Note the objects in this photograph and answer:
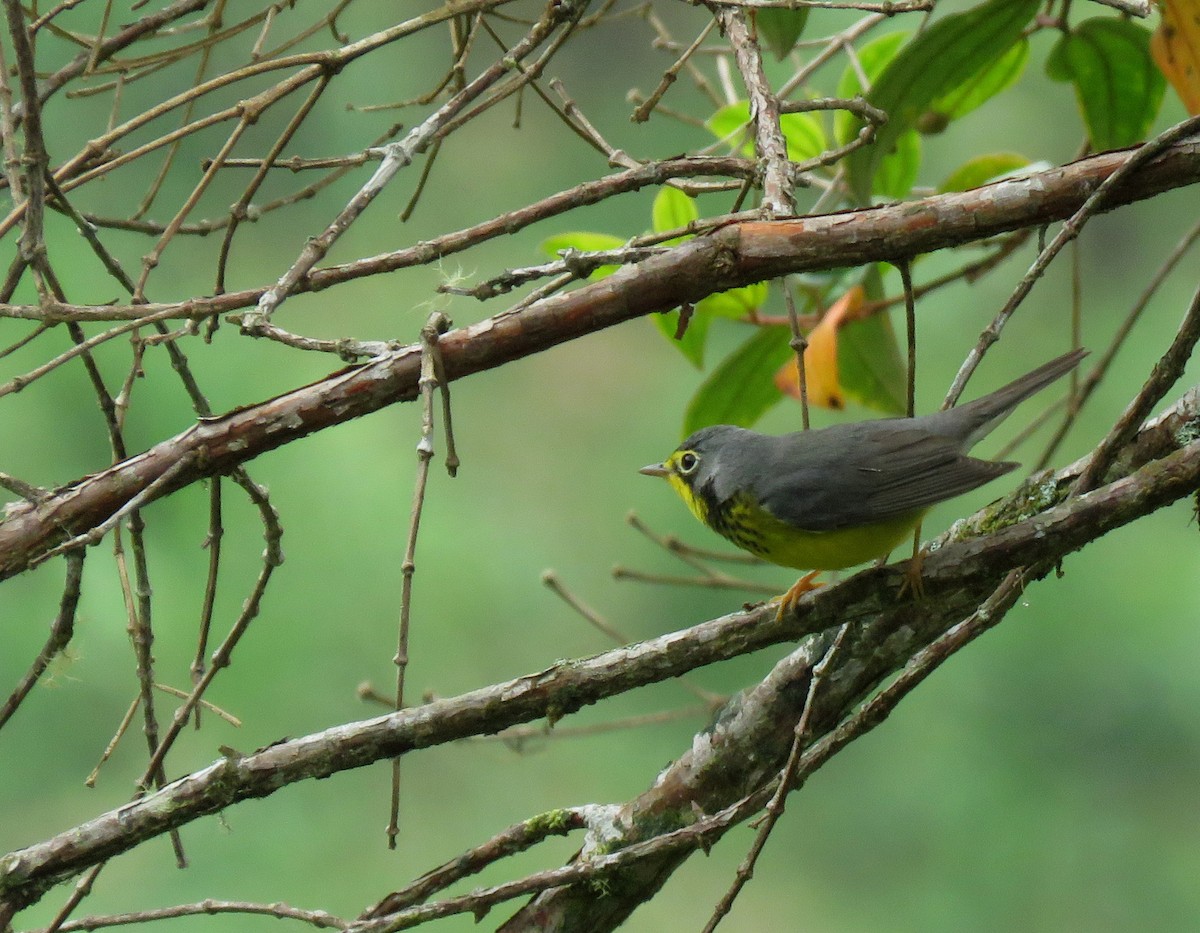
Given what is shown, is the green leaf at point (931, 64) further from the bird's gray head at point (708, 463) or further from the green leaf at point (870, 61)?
the bird's gray head at point (708, 463)

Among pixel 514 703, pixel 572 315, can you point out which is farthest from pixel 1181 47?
pixel 514 703

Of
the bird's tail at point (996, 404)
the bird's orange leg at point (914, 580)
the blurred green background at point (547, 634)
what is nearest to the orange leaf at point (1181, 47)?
the bird's tail at point (996, 404)

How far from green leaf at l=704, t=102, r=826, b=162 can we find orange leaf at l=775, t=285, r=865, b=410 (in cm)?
40

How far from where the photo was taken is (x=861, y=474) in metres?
2.31

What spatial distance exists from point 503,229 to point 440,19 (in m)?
0.35

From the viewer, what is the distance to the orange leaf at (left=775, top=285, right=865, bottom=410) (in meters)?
2.70

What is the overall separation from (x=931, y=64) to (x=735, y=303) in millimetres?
708

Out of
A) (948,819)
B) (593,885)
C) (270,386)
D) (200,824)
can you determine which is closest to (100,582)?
(270,386)

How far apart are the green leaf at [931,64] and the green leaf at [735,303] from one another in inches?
16.6

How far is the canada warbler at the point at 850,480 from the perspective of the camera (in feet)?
7.44

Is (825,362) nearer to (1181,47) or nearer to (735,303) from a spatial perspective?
(735,303)

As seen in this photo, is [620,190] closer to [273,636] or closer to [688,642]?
[688,642]

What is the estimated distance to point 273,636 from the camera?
628 centimetres

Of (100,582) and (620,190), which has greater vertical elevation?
(100,582)
